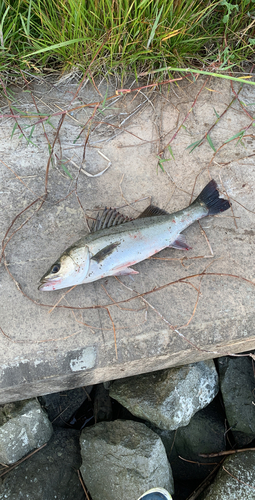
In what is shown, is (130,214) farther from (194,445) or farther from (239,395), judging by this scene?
(194,445)

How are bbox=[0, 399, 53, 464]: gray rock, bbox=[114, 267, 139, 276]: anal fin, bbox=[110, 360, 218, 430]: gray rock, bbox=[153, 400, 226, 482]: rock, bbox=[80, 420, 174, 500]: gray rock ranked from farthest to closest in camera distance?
bbox=[153, 400, 226, 482]: rock → bbox=[110, 360, 218, 430]: gray rock → bbox=[0, 399, 53, 464]: gray rock → bbox=[80, 420, 174, 500]: gray rock → bbox=[114, 267, 139, 276]: anal fin

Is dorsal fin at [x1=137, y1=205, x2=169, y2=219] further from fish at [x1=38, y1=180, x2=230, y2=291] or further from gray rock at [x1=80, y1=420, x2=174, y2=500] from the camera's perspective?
gray rock at [x1=80, y1=420, x2=174, y2=500]

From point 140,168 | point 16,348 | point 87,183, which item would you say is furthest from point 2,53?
point 16,348

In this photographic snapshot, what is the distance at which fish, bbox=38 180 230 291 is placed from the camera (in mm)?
2689

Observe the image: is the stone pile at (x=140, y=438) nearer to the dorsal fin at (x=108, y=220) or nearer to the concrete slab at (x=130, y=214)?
the concrete slab at (x=130, y=214)

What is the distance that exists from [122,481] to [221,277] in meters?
2.02

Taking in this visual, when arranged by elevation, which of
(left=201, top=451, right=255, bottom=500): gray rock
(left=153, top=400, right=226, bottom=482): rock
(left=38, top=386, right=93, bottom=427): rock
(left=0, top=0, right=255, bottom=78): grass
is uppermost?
(left=0, top=0, right=255, bottom=78): grass

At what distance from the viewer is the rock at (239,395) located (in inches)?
134

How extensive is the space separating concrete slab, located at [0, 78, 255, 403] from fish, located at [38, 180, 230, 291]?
7.9 inches

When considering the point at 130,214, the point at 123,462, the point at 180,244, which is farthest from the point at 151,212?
the point at 123,462

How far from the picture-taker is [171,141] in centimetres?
345

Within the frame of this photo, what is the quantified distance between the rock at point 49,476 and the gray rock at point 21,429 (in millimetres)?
113

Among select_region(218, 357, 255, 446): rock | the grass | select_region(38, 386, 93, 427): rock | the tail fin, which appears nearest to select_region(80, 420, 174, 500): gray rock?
select_region(38, 386, 93, 427): rock

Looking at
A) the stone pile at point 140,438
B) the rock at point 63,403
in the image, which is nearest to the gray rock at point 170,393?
the stone pile at point 140,438
